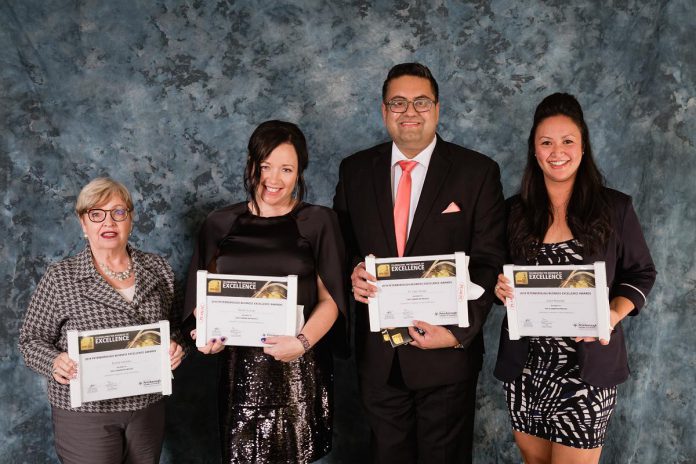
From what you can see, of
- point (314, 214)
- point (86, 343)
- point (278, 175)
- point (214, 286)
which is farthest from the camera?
point (314, 214)

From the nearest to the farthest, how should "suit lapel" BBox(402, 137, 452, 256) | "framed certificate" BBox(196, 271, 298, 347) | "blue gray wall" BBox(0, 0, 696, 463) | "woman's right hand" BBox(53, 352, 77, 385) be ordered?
1. "woman's right hand" BBox(53, 352, 77, 385)
2. "framed certificate" BBox(196, 271, 298, 347)
3. "suit lapel" BBox(402, 137, 452, 256)
4. "blue gray wall" BBox(0, 0, 696, 463)

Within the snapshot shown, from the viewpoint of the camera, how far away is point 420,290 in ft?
8.46

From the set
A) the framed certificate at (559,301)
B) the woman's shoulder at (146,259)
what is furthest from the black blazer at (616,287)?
the woman's shoulder at (146,259)

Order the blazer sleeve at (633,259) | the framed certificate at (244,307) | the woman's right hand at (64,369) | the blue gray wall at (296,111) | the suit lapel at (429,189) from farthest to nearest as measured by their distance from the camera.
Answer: the blue gray wall at (296,111) < the suit lapel at (429,189) < the blazer sleeve at (633,259) < the framed certificate at (244,307) < the woman's right hand at (64,369)

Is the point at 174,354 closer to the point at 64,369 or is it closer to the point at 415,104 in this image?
the point at 64,369

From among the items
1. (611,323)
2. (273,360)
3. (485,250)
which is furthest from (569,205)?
(273,360)

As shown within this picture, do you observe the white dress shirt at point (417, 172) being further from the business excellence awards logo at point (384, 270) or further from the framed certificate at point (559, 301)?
the framed certificate at point (559, 301)

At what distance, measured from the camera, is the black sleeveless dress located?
269 cm

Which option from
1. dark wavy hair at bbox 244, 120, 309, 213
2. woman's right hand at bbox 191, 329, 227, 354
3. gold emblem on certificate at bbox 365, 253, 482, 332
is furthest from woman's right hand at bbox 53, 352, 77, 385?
gold emblem on certificate at bbox 365, 253, 482, 332

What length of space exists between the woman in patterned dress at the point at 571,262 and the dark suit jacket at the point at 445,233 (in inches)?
4.5

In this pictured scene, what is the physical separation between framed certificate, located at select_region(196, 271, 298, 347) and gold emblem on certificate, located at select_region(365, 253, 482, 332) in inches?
12.9

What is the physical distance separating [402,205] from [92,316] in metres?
1.29

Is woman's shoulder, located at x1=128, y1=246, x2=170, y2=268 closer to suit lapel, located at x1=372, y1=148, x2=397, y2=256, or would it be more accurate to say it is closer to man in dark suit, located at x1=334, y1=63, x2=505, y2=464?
man in dark suit, located at x1=334, y1=63, x2=505, y2=464

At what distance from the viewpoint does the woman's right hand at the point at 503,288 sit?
2.55m
